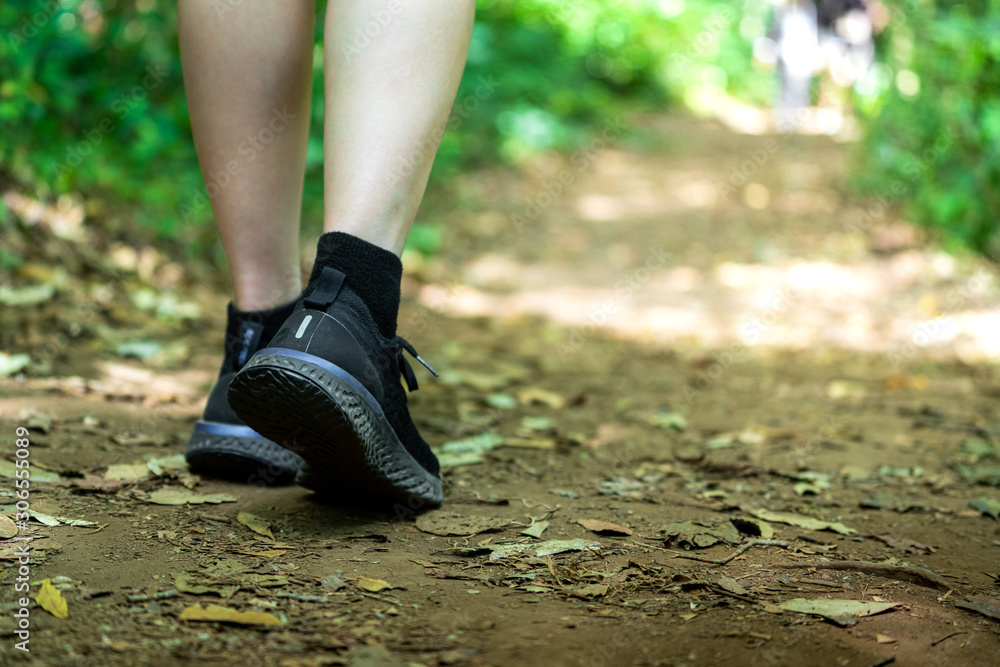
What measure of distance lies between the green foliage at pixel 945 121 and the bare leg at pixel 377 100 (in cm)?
295

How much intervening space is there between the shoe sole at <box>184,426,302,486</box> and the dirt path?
1.8 inches

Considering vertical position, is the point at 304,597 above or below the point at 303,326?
below

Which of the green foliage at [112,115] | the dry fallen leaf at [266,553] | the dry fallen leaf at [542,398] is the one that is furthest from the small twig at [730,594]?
the green foliage at [112,115]

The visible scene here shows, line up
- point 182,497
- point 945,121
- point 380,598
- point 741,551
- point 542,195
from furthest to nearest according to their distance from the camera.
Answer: point 542,195
point 945,121
point 182,497
point 741,551
point 380,598

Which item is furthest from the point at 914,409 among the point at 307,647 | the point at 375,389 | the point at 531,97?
the point at 531,97

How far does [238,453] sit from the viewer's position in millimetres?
1337

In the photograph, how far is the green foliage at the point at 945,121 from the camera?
11.5 ft

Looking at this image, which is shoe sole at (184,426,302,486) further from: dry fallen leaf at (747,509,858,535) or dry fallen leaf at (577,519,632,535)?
dry fallen leaf at (747,509,858,535)

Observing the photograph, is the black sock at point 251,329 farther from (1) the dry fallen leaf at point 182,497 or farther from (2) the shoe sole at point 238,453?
(1) the dry fallen leaf at point 182,497

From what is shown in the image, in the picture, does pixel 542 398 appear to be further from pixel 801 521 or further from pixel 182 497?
pixel 182 497

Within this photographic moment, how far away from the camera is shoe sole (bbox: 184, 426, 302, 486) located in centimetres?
134

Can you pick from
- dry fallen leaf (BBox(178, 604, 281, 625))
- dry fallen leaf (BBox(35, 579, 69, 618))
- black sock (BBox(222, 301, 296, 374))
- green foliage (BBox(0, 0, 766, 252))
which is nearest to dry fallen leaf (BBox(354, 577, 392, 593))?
dry fallen leaf (BBox(178, 604, 281, 625))

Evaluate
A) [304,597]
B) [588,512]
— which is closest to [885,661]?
[588,512]

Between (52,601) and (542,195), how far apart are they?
18.5 feet
